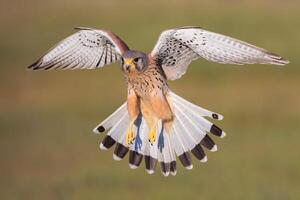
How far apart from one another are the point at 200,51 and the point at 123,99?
7.72 m

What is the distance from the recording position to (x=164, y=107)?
34.5ft

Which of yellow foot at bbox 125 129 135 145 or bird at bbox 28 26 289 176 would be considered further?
yellow foot at bbox 125 129 135 145

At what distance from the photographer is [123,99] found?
17516 mm

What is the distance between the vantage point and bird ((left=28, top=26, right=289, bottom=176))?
993 cm

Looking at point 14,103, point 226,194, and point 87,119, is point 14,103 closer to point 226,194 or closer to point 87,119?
point 87,119

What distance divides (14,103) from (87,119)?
201 cm

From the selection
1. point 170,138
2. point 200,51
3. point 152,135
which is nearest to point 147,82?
point 152,135

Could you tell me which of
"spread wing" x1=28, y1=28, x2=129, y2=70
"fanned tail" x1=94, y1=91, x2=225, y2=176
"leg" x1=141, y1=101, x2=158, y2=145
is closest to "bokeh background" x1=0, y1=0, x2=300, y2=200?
"fanned tail" x1=94, y1=91, x2=225, y2=176

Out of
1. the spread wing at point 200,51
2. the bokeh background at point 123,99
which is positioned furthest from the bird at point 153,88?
the bokeh background at point 123,99

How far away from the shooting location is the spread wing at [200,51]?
9.29 metres

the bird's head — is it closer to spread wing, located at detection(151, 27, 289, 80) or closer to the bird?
the bird

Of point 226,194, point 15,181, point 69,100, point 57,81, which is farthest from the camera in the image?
point 57,81

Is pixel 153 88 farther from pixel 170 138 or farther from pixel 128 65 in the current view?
pixel 170 138
